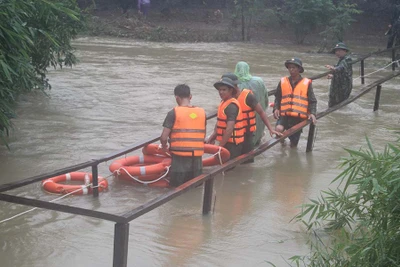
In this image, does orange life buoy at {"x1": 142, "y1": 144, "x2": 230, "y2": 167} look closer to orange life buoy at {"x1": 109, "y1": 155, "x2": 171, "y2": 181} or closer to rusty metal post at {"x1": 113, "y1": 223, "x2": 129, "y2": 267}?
orange life buoy at {"x1": 109, "y1": 155, "x2": 171, "y2": 181}

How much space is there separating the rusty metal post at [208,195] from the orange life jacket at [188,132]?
25.9 inches

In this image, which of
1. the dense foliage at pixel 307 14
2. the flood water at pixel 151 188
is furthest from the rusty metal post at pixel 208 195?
the dense foliage at pixel 307 14

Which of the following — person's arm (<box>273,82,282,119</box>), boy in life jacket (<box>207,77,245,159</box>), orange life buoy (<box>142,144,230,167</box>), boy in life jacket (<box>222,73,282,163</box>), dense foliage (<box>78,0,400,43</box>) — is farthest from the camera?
dense foliage (<box>78,0,400,43</box>)

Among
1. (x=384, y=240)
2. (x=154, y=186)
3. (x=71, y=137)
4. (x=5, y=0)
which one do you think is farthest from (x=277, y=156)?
(x=384, y=240)

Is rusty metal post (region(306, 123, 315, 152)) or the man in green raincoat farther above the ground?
the man in green raincoat

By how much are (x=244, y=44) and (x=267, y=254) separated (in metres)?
24.1

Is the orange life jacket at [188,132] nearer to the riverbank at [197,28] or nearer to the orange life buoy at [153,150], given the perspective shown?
the orange life buoy at [153,150]

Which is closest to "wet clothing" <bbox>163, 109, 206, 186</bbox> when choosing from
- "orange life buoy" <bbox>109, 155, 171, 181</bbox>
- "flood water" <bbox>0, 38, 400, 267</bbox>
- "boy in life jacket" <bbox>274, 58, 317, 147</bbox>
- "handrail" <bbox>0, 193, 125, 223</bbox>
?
"flood water" <bbox>0, 38, 400, 267</bbox>

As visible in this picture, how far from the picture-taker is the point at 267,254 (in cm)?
560

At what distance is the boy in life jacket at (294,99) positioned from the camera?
870cm

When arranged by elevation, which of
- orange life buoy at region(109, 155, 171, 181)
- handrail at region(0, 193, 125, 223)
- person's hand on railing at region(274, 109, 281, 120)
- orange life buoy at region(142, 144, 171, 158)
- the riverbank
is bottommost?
orange life buoy at region(109, 155, 171, 181)

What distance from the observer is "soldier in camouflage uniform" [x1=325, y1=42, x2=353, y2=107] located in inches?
434

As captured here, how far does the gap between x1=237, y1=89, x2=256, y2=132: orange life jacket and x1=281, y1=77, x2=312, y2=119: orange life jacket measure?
3.31 feet

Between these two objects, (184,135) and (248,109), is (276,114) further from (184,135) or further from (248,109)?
(184,135)
